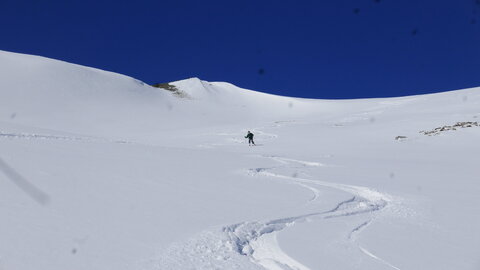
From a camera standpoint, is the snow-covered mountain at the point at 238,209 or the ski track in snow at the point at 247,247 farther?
the snow-covered mountain at the point at 238,209

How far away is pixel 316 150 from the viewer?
18.0m

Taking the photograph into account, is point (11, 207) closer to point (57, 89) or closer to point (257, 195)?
point (257, 195)

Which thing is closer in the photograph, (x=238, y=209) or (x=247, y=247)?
(x=247, y=247)

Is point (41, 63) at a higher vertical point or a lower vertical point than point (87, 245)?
higher

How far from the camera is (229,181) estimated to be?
8.74 metres

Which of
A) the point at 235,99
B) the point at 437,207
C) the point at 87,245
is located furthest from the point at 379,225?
the point at 235,99

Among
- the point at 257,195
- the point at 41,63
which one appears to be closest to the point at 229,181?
the point at 257,195

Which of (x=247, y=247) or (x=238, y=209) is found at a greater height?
(x=238, y=209)

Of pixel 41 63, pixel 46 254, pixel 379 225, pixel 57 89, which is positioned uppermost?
pixel 41 63

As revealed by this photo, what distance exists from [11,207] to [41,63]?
44466 mm

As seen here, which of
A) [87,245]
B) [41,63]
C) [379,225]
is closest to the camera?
[87,245]

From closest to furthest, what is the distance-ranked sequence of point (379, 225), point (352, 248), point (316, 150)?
point (352, 248) < point (379, 225) < point (316, 150)

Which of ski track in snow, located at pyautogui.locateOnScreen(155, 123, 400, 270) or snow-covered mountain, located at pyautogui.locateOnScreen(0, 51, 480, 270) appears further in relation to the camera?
snow-covered mountain, located at pyautogui.locateOnScreen(0, 51, 480, 270)

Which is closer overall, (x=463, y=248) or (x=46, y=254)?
(x=46, y=254)
